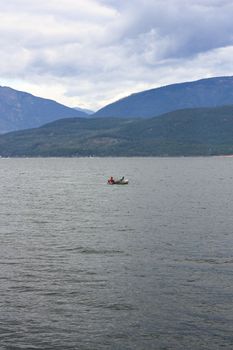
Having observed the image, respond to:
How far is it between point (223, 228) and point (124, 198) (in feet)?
170

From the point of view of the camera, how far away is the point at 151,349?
30.2m

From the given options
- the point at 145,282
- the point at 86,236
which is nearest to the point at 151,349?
the point at 145,282

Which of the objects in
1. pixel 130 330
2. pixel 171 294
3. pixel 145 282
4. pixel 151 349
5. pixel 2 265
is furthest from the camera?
pixel 2 265

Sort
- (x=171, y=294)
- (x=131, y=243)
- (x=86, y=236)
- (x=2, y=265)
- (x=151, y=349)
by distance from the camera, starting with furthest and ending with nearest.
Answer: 1. (x=86, y=236)
2. (x=131, y=243)
3. (x=2, y=265)
4. (x=171, y=294)
5. (x=151, y=349)

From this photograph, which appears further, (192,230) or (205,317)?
(192,230)

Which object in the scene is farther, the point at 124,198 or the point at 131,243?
the point at 124,198

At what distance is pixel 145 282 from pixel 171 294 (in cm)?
419

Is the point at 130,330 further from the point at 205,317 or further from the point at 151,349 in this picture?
the point at 205,317

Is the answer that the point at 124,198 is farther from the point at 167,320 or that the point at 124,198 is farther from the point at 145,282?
the point at 167,320

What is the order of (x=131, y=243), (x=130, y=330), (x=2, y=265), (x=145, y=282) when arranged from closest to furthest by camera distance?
(x=130, y=330), (x=145, y=282), (x=2, y=265), (x=131, y=243)

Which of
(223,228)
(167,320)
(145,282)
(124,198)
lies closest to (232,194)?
(124,198)

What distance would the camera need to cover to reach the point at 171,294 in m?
40.0

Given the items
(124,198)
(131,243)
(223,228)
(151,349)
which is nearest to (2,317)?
(151,349)

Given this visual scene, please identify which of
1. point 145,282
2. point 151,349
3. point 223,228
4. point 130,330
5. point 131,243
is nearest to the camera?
point 151,349
